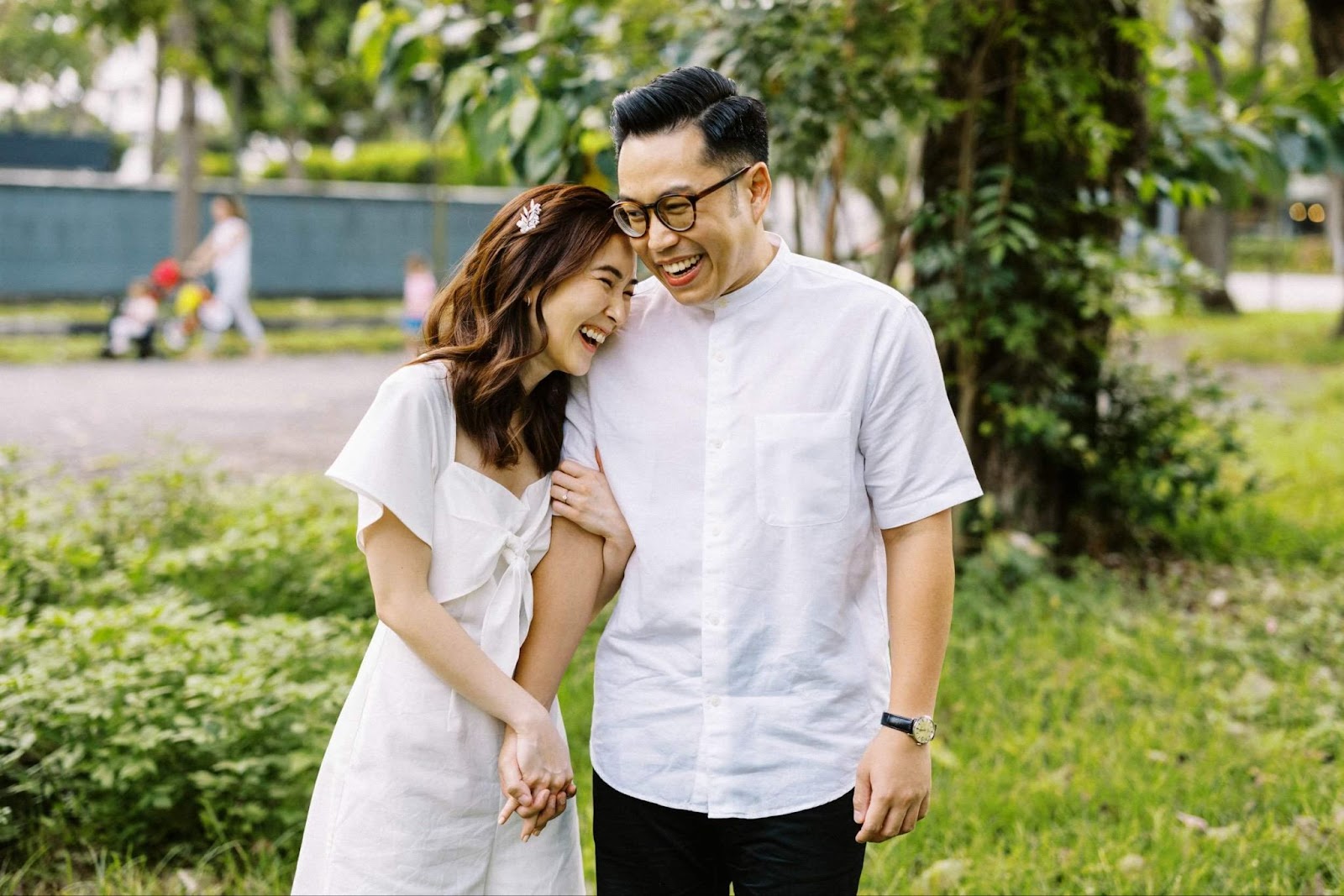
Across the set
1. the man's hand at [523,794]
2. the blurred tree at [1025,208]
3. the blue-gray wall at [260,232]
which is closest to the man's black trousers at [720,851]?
the man's hand at [523,794]

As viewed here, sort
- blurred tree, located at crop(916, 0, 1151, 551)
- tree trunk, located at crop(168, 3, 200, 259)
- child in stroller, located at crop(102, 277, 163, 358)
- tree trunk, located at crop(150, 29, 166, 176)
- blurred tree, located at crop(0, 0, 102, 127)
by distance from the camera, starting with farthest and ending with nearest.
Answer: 1. blurred tree, located at crop(0, 0, 102, 127)
2. tree trunk, located at crop(168, 3, 200, 259)
3. tree trunk, located at crop(150, 29, 166, 176)
4. child in stroller, located at crop(102, 277, 163, 358)
5. blurred tree, located at crop(916, 0, 1151, 551)

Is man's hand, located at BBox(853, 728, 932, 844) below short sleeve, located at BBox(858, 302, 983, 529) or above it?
below

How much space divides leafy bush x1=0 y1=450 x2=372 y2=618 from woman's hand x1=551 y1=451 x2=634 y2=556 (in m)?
2.59

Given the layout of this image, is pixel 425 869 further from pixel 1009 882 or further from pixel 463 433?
pixel 1009 882

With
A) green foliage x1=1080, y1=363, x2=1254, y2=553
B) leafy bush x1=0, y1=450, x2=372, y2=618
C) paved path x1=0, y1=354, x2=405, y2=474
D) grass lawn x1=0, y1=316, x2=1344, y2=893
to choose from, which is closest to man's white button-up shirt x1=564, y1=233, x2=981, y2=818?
grass lawn x1=0, y1=316, x2=1344, y2=893

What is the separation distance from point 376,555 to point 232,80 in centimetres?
1701

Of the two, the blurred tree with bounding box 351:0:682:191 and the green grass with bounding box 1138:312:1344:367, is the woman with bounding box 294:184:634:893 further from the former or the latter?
the green grass with bounding box 1138:312:1344:367

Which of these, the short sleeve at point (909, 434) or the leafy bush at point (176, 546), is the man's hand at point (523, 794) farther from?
the leafy bush at point (176, 546)

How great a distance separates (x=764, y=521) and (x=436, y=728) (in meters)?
0.60

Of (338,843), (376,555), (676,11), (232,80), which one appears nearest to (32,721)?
(338,843)

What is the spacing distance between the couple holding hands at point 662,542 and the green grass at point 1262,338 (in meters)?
9.93

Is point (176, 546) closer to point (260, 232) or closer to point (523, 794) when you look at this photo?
point (523, 794)

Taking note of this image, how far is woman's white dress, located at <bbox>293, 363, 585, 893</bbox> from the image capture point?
194 cm

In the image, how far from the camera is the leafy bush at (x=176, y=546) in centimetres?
427
